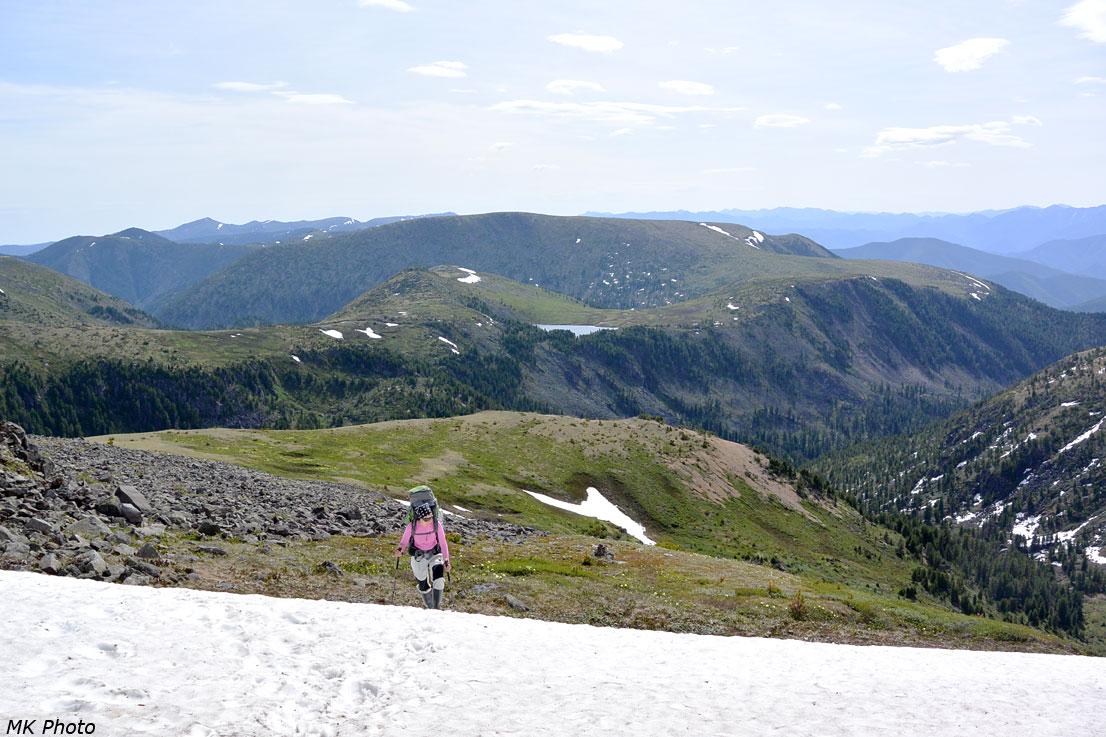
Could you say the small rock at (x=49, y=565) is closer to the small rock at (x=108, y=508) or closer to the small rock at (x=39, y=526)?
the small rock at (x=39, y=526)

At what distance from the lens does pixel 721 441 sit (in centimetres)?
11356

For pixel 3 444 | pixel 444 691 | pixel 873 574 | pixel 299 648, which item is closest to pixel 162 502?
pixel 3 444

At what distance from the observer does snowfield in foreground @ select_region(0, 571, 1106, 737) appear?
1301cm

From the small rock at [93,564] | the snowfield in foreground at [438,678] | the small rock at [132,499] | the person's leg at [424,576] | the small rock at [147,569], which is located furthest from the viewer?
the small rock at [132,499]

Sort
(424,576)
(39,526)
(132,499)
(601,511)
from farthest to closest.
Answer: (601,511), (132,499), (39,526), (424,576)

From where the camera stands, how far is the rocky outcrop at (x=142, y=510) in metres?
19.9

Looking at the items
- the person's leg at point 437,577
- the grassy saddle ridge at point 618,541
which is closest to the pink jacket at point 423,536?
the person's leg at point 437,577

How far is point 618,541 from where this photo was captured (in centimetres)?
4888

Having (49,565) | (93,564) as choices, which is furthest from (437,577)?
(49,565)

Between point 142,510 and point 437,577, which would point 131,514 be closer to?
point 142,510

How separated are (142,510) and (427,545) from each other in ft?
46.1

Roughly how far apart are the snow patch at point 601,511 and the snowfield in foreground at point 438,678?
5036 centimetres

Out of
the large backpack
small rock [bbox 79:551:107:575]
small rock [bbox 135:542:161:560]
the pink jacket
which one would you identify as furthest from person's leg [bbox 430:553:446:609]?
small rock [bbox 79:551:107:575]

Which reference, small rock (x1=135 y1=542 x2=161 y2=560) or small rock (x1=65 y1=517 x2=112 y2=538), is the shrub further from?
small rock (x1=65 y1=517 x2=112 y2=538)
